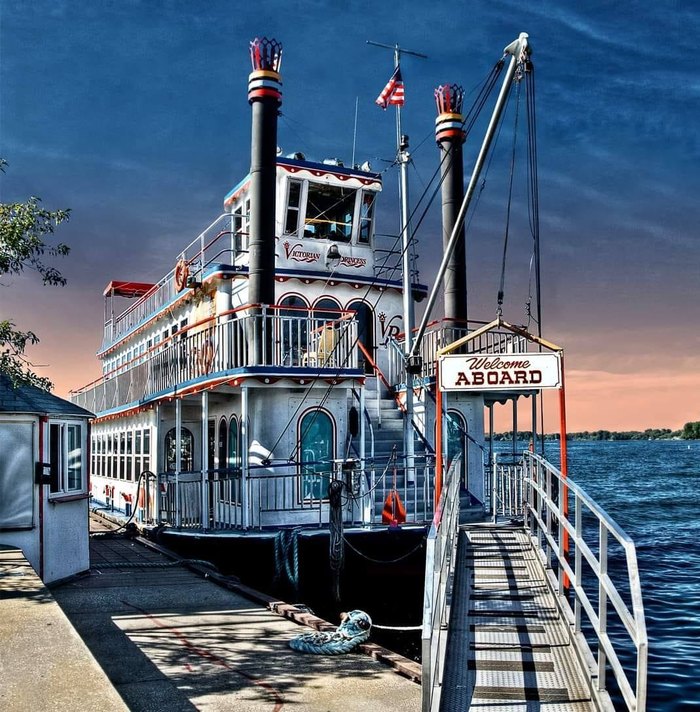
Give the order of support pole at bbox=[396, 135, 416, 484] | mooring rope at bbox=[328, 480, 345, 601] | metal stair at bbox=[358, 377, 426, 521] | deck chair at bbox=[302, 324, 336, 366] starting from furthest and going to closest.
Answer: support pole at bbox=[396, 135, 416, 484], deck chair at bbox=[302, 324, 336, 366], metal stair at bbox=[358, 377, 426, 521], mooring rope at bbox=[328, 480, 345, 601]

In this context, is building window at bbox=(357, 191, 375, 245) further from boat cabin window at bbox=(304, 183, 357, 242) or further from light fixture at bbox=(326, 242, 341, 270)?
light fixture at bbox=(326, 242, 341, 270)

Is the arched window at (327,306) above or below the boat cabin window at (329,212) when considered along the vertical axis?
below

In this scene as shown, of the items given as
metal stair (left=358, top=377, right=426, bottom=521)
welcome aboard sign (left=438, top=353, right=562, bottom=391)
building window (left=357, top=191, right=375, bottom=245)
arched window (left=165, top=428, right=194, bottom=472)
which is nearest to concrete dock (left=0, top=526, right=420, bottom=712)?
welcome aboard sign (left=438, top=353, right=562, bottom=391)

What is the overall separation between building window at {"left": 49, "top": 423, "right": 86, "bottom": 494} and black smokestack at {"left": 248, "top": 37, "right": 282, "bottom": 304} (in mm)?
5712

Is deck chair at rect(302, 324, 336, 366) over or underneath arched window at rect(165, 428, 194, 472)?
over

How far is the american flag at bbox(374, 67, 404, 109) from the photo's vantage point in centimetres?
2159

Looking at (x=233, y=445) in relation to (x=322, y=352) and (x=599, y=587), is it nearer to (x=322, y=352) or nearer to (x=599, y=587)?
(x=322, y=352)

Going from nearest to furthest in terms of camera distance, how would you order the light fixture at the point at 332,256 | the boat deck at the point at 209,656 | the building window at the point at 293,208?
A: the boat deck at the point at 209,656 → the light fixture at the point at 332,256 → the building window at the point at 293,208

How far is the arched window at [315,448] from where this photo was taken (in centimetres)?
1688

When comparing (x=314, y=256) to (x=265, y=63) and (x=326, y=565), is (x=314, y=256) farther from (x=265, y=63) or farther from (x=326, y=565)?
(x=326, y=565)

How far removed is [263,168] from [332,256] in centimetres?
300

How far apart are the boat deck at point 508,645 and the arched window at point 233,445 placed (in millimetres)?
8216

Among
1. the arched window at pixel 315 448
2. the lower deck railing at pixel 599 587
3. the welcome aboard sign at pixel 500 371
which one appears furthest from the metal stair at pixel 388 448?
the welcome aboard sign at pixel 500 371

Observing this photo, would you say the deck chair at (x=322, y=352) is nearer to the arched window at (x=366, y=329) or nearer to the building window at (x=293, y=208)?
the arched window at (x=366, y=329)
